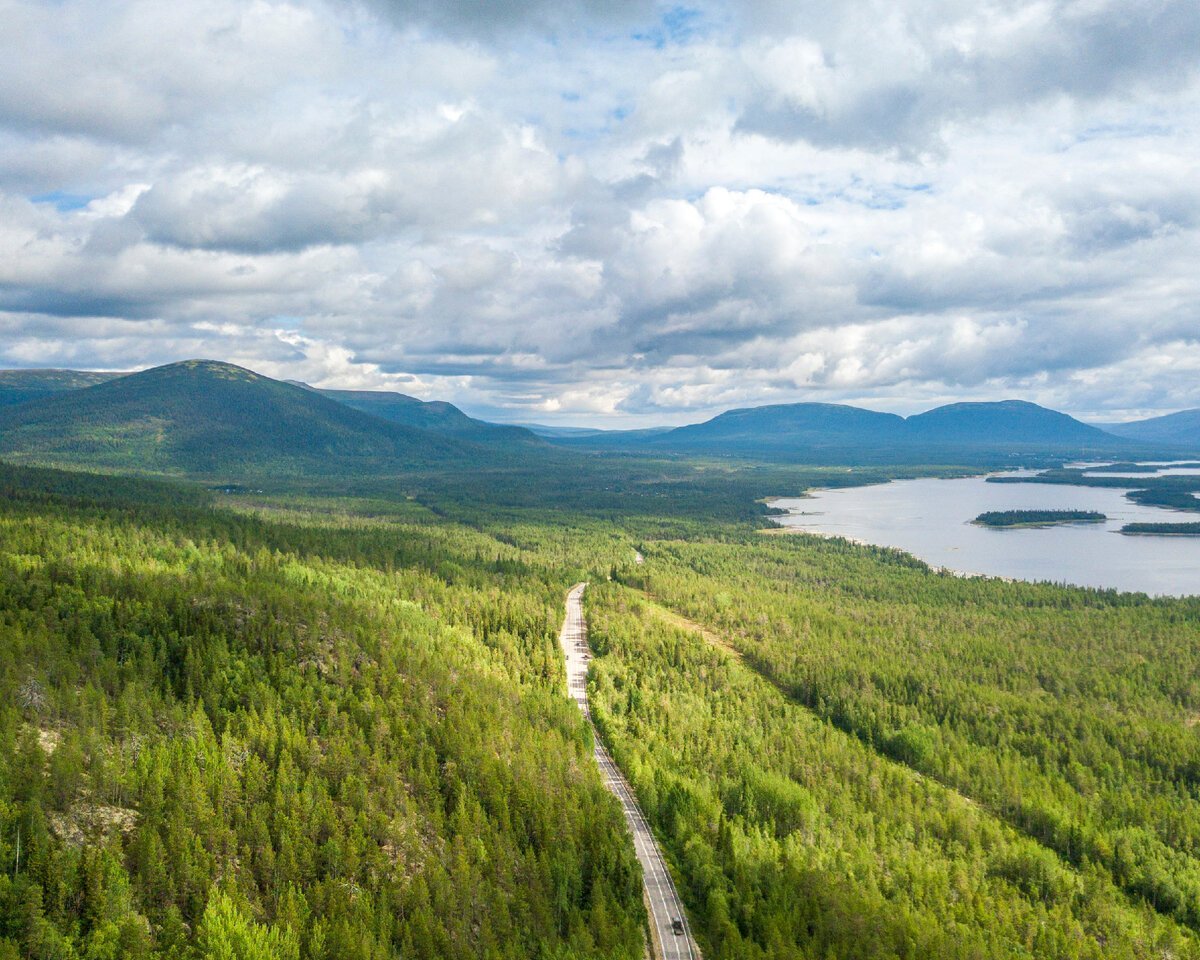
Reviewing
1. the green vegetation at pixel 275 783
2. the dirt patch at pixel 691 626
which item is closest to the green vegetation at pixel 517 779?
the green vegetation at pixel 275 783

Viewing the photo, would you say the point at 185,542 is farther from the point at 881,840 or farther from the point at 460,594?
the point at 881,840

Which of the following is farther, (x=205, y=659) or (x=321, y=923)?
(x=205, y=659)

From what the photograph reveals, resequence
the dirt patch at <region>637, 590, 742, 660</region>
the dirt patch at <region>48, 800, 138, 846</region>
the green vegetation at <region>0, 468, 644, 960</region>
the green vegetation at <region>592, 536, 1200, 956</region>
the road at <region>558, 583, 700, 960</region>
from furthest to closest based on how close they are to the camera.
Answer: the dirt patch at <region>637, 590, 742, 660</region> < the green vegetation at <region>592, 536, 1200, 956</region> < the road at <region>558, 583, 700, 960</region> < the dirt patch at <region>48, 800, 138, 846</region> < the green vegetation at <region>0, 468, 644, 960</region>

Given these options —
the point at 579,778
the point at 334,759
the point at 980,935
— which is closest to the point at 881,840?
the point at 980,935

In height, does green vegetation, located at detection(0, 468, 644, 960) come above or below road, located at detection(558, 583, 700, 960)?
above

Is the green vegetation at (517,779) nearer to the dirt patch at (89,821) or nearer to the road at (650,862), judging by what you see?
the dirt patch at (89,821)

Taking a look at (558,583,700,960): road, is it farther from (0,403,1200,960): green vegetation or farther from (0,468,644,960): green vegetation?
(0,468,644,960): green vegetation

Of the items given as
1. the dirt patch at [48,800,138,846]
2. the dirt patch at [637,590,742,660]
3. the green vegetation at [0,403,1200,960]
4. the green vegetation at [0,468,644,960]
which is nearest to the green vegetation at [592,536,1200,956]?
the green vegetation at [0,403,1200,960]

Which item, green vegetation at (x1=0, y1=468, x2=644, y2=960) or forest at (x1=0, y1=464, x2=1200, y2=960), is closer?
green vegetation at (x1=0, y1=468, x2=644, y2=960)

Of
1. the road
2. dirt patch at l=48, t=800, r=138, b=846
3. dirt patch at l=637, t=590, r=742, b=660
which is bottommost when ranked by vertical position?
the road
